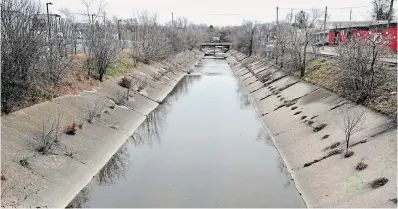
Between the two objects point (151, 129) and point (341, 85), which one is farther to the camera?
point (341, 85)

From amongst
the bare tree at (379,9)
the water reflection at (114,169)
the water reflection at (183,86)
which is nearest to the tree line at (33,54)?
the water reflection at (114,169)

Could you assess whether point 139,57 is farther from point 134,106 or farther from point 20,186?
point 20,186

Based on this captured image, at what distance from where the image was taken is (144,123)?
32062 mm

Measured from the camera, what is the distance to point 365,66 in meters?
25.9

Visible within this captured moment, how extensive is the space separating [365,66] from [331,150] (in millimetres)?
8351

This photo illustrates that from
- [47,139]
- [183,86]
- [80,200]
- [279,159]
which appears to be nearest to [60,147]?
[47,139]

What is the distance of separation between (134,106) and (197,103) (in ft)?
29.9

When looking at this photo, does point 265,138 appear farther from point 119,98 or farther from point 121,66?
point 121,66

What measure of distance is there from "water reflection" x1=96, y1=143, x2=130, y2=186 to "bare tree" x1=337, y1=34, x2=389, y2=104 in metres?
14.8

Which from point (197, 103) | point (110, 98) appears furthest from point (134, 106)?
point (197, 103)

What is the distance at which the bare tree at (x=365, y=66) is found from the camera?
25078mm

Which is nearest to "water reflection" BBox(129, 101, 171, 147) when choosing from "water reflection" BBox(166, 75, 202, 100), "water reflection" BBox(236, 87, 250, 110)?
"water reflection" BBox(236, 87, 250, 110)

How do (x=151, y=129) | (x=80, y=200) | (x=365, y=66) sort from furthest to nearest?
(x=151, y=129) → (x=365, y=66) → (x=80, y=200)

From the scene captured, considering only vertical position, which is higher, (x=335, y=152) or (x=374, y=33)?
(x=374, y=33)
